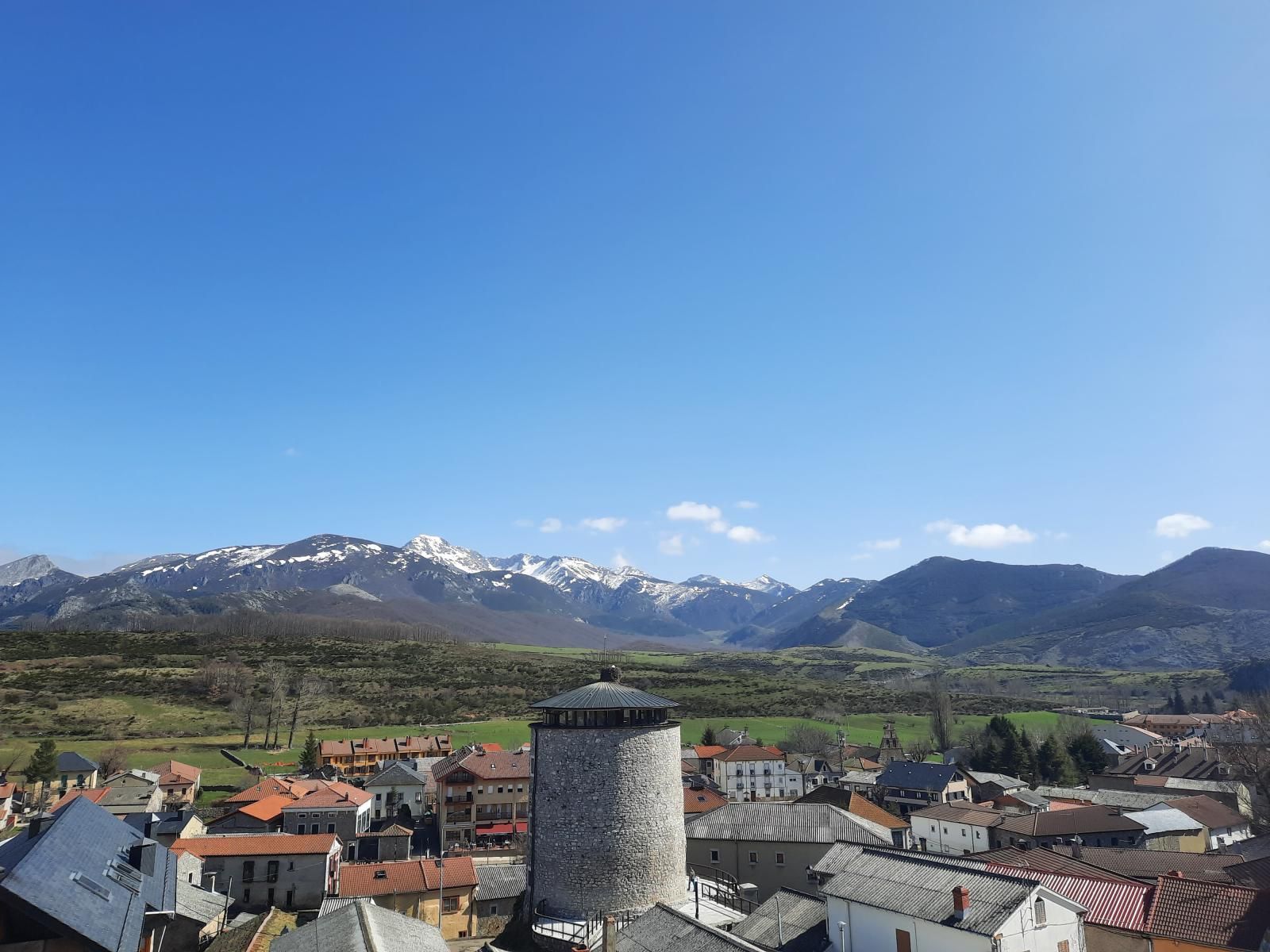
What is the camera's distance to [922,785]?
3164 inches

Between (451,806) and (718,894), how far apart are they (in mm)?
35445

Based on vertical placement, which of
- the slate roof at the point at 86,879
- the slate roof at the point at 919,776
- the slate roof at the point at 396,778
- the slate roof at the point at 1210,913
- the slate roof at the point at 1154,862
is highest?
the slate roof at the point at 86,879

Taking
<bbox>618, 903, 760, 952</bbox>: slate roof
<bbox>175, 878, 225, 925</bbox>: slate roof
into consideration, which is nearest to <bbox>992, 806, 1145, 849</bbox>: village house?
<bbox>618, 903, 760, 952</bbox>: slate roof

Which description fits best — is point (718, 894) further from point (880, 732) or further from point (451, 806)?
point (880, 732)

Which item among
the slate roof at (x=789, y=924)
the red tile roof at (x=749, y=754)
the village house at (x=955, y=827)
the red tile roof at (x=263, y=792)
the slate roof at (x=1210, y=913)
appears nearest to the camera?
the slate roof at (x=1210, y=913)

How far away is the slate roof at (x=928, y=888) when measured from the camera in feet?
82.3

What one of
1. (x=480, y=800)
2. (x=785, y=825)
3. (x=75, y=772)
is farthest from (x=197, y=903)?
(x=75, y=772)

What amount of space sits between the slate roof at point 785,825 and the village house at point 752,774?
41018mm

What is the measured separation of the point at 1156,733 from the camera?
5236 inches

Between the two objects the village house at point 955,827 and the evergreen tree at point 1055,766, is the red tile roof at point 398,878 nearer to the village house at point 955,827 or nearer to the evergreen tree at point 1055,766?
the village house at point 955,827

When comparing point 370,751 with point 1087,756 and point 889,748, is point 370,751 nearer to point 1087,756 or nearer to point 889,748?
point 889,748

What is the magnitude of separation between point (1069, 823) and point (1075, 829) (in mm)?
616

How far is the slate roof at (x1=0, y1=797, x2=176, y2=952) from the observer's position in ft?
55.2

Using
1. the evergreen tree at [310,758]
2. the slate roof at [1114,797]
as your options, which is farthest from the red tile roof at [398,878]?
the slate roof at [1114,797]
